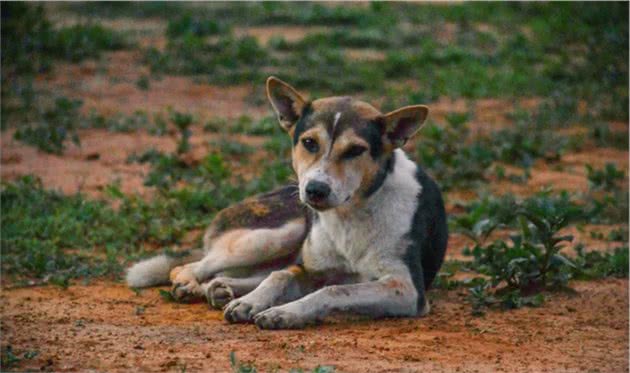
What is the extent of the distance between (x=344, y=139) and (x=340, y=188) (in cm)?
29

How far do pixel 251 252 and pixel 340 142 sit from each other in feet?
3.63

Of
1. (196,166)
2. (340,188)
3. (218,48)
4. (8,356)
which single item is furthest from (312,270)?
(218,48)

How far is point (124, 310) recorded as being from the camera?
682cm

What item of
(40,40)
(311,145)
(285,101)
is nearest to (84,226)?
(285,101)

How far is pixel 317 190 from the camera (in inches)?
249

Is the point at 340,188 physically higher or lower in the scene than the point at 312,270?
higher

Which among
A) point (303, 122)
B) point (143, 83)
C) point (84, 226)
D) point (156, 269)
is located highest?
point (303, 122)

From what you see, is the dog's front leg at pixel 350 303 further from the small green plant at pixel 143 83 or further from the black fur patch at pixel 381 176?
the small green plant at pixel 143 83

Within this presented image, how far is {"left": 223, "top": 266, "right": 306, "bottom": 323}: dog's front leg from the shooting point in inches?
254

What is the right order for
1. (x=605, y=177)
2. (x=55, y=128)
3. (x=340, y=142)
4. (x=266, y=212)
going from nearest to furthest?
1. (x=340, y=142)
2. (x=266, y=212)
3. (x=605, y=177)
4. (x=55, y=128)

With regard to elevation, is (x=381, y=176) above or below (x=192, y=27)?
above

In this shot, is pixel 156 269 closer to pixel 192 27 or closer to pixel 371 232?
pixel 371 232

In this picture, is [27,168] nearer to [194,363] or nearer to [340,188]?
[340,188]

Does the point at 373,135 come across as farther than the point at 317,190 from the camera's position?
Yes
